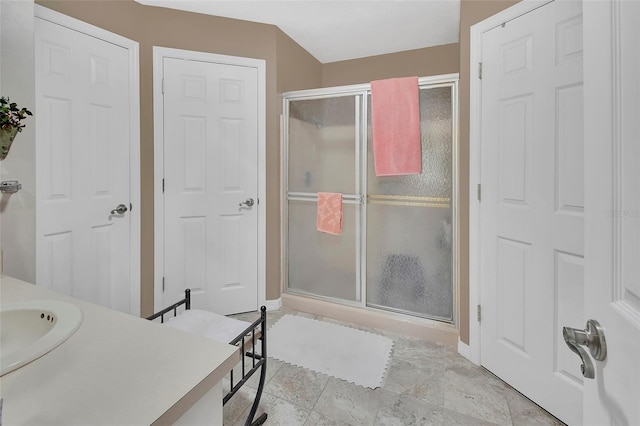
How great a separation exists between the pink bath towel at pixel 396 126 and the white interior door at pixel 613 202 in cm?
165

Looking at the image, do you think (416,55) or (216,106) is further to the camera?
(416,55)

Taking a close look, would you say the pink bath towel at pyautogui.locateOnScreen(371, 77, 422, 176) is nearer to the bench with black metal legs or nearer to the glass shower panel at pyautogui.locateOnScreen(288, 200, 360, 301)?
the glass shower panel at pyautogui.locateOnScreen(288, 200, 360, 301)

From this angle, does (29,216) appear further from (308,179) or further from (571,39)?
(571,39)

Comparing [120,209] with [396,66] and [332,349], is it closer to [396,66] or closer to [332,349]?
[332,349]

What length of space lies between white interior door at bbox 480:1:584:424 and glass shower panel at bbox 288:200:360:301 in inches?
39.1

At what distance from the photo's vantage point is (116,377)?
2.09 ft

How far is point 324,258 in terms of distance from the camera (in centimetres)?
272

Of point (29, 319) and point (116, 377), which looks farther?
point (29, 319)

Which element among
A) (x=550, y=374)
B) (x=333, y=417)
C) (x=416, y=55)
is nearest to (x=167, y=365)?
(x=333, y=417)

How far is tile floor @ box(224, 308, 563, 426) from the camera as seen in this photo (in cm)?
154

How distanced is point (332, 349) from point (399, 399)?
0.58m

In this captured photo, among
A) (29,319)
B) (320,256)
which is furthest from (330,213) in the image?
(29,319)

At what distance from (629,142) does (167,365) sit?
3.00 ft

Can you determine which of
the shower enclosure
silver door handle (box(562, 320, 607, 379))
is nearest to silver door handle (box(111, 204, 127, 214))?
the shower enclosure
